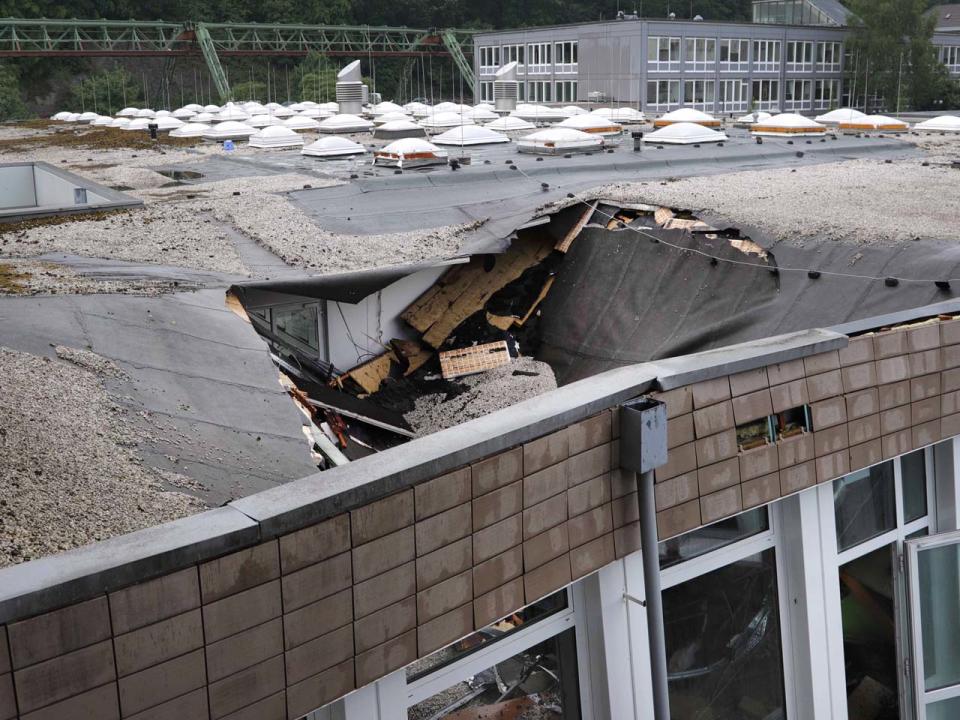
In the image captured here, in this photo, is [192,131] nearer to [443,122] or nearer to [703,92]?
[443,122]

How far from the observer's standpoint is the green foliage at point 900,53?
55.0 metres

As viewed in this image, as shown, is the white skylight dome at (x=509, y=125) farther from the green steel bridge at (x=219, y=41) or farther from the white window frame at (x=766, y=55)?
the green steel bridge at (x=219, y=41)

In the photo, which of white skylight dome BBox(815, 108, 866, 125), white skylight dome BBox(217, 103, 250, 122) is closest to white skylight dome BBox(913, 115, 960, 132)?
white skylight dome BBox(815, 108, 866, 125)

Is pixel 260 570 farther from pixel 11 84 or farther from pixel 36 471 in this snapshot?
pixel 11 84

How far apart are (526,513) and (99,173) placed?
70.9ft

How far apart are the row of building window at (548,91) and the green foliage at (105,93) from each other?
2453 centimetres

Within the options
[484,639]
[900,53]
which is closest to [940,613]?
[484,639]

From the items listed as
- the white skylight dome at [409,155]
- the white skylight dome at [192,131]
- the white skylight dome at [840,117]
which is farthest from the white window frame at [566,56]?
the white skylight dome at [409,155]

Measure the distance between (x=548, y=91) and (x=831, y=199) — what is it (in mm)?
39701

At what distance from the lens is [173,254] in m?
12.6

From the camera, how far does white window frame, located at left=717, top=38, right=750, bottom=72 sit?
167 ft

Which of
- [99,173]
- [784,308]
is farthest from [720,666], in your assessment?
[99,173]

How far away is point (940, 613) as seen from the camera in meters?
6.27

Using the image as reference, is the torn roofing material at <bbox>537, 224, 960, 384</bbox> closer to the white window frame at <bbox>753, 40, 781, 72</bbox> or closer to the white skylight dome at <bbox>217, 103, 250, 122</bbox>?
the white skylight dome at <bbox>217, 103, 250, 122</bbox>
